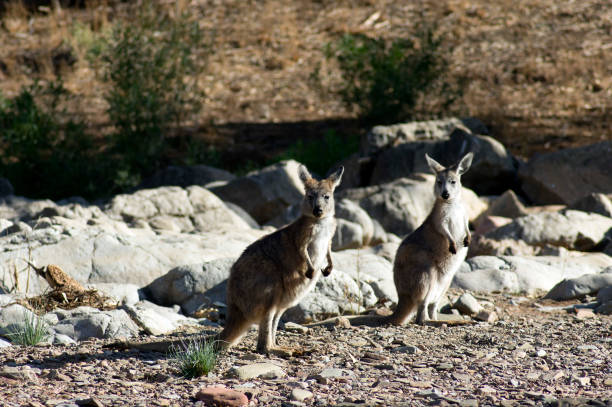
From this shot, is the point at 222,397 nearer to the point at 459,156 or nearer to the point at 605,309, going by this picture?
the point at 605,309

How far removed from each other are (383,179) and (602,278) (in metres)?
6.52

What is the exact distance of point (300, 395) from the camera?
475 centimetres

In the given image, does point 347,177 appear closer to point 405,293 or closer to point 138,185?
point 138,185

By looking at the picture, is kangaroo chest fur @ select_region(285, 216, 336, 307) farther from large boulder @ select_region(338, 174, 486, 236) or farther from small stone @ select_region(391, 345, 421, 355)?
large boulder @ select_region(338, 174, 486, 236)

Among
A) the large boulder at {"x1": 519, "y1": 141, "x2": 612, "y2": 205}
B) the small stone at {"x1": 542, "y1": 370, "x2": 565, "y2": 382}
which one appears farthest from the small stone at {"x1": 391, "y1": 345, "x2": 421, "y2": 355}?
the large boulder at {"x1": 519, "y1": 141, "x2": 612, "y2": 205}

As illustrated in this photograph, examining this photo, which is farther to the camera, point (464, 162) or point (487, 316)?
point (464, 162)

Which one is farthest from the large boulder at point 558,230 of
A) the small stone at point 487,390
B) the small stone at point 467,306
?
the small stone at point 487,390

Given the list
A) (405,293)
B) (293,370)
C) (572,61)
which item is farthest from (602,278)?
(572,61)

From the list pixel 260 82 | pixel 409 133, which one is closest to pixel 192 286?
pixel 409 133

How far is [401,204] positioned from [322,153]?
4068 millimetres

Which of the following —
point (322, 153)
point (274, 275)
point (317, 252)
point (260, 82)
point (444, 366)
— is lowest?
point (444, 366)

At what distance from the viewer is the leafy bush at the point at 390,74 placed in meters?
16.8

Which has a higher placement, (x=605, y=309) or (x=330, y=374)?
(x=330, y=374)

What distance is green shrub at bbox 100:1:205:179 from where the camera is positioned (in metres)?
15.6
